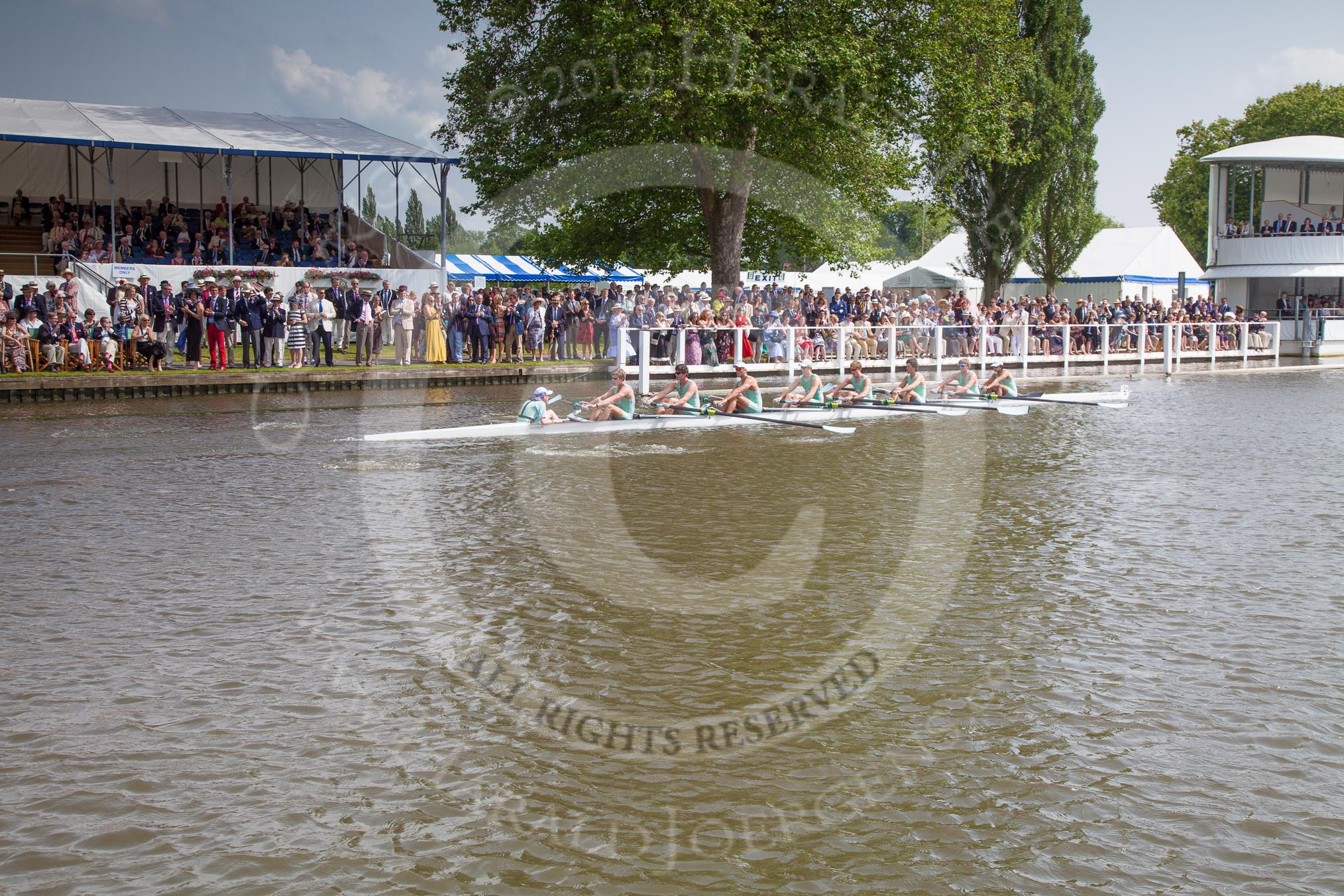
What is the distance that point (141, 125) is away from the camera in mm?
32656

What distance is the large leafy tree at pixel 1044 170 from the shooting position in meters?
42.6

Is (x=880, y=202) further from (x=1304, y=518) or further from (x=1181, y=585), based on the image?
(x=1181, y=585)

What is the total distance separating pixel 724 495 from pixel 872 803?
26.7 ft

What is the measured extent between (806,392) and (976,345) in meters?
13.1

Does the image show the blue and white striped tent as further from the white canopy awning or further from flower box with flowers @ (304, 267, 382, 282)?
the white canopy awning

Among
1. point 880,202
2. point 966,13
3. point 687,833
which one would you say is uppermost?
point 966,13

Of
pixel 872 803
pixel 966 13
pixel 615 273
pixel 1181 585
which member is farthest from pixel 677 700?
pixel 615 273

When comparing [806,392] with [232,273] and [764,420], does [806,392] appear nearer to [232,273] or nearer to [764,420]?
[764,420]

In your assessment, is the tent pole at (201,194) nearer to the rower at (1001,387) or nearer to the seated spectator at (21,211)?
the seated spectator at (21,211)

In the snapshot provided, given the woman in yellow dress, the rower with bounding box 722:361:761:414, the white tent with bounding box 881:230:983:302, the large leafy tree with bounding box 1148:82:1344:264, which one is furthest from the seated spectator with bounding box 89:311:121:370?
the large leafy tree with bounding box 1148:82:1344:264

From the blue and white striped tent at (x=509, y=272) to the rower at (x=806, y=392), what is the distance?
2472 centimetres

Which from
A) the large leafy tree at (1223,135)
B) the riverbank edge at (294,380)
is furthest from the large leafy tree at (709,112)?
the large leafy tree at (1223,135)

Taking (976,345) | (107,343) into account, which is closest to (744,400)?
(107,343)

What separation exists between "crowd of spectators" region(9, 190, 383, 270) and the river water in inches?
763
